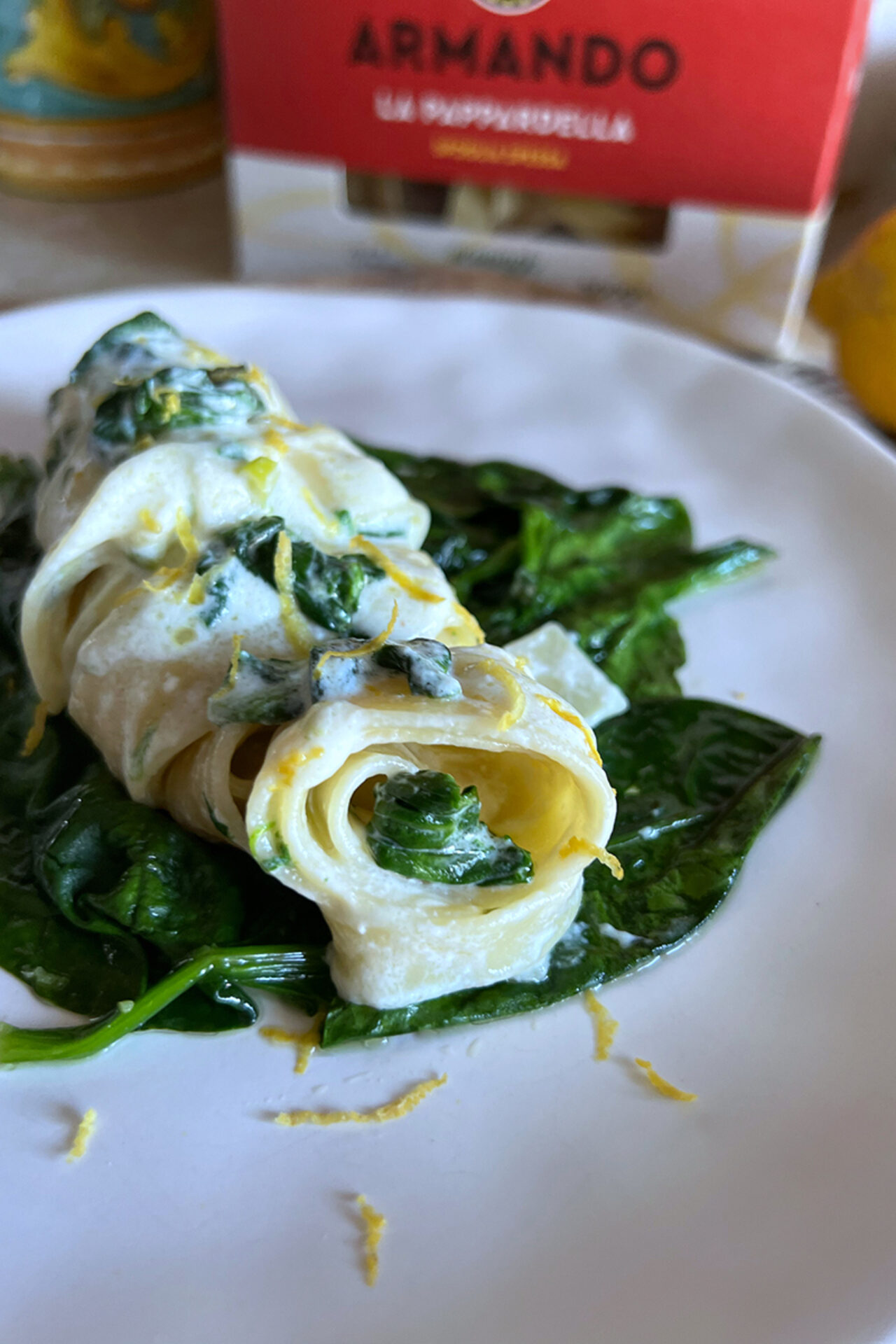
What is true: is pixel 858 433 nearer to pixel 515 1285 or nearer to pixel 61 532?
pixel 61 532

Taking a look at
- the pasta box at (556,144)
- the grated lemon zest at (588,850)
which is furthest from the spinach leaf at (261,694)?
the pasta box at (556,144)

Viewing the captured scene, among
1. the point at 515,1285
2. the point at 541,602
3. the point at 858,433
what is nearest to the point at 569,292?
the point at 858,433

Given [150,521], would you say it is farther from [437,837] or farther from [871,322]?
[871,322]

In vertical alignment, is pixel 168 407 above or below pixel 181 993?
above

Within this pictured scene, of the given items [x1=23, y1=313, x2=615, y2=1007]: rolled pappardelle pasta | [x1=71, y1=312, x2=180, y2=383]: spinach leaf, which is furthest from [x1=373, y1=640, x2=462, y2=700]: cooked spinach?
[x1=71, y1=312, x2=180, y2=383]: spinach leaf

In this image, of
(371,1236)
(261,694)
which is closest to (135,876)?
(261,694)

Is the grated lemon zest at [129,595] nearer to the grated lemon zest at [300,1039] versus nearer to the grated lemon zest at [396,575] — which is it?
the grated lemon zest at [396,575]

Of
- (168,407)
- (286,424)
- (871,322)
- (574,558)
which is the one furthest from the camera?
(871,322)
